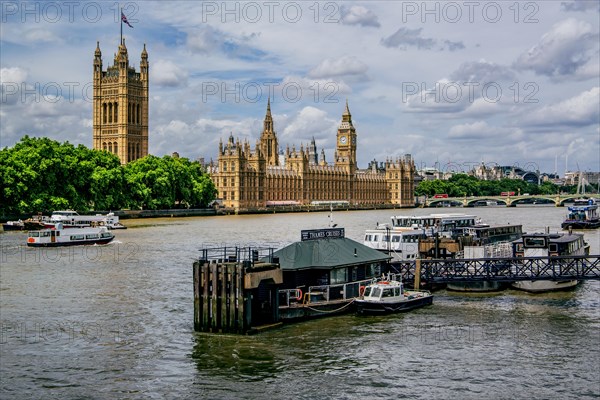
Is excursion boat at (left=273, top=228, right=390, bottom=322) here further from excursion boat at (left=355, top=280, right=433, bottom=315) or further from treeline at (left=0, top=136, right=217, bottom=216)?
treeline at (left=0, top=136, right=217, bottom=216)

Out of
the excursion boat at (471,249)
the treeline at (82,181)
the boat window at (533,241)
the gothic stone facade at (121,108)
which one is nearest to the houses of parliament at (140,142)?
the gothic stone facade at (121,108)

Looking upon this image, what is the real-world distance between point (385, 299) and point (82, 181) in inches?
2697

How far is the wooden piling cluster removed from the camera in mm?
27344

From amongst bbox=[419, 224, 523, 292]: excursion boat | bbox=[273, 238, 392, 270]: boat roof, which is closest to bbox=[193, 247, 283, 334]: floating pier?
bbox=[273, 238, 392, 270]: boat roof

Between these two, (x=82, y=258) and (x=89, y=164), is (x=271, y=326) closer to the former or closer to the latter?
(x=82, y=258)

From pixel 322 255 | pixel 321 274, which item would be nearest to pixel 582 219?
pixel 322 255

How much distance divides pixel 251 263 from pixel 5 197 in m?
63.1

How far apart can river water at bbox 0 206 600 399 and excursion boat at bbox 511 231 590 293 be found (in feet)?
1.91

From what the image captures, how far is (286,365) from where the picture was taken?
79.8 ft

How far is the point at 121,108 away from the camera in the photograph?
570 ft

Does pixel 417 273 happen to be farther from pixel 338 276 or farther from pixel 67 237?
pixel 67 237

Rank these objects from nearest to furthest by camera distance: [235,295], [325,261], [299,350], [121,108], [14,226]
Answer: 1. [299,350]
2. [235,295]
3. [325,261]
4. [14,226]
5. [121,108]

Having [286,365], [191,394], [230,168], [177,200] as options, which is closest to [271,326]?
[286,365]

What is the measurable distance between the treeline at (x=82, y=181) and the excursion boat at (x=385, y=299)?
5960 cm
